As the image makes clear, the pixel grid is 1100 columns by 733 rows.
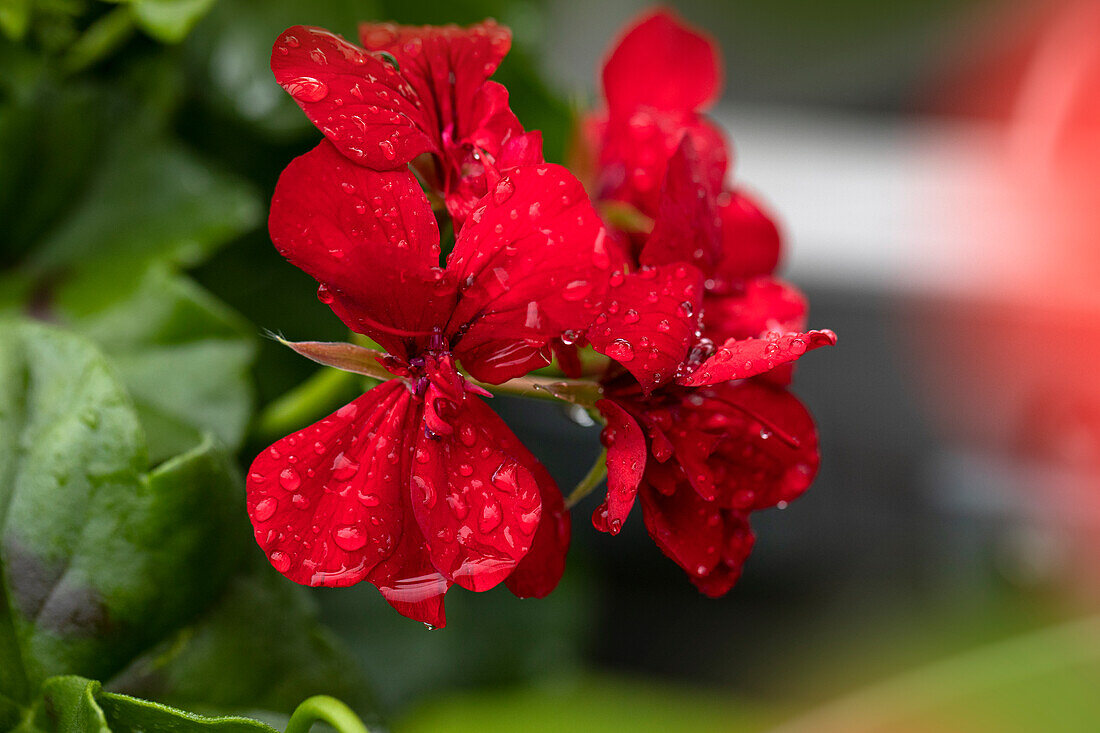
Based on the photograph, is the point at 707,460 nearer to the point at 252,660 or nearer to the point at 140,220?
the point at 252,660

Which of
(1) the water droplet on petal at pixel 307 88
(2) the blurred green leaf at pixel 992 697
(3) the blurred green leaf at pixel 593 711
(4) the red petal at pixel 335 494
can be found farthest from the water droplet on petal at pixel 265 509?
(2) the blurred green leaf at pixel 992 697

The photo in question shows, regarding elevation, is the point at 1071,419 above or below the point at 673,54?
above

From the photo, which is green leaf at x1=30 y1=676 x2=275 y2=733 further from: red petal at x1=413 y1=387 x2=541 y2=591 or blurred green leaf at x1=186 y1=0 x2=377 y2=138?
blurred green leaf at x1=186 y1=0 x2=377 y2=138

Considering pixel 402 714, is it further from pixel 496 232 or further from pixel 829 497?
pixel 829 497

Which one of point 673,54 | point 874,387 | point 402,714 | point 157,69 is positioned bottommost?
point 402,714

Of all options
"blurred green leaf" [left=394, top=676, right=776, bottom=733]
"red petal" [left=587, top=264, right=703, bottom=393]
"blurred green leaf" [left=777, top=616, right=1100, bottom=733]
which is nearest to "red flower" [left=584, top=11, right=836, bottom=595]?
"red petal" [left=587, top=264, right=703, bottom=393]

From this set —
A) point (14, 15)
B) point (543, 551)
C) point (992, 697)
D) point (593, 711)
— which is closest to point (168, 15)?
point (14, 15)

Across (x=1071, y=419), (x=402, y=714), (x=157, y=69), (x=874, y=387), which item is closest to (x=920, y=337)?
(x=874, y=387)
